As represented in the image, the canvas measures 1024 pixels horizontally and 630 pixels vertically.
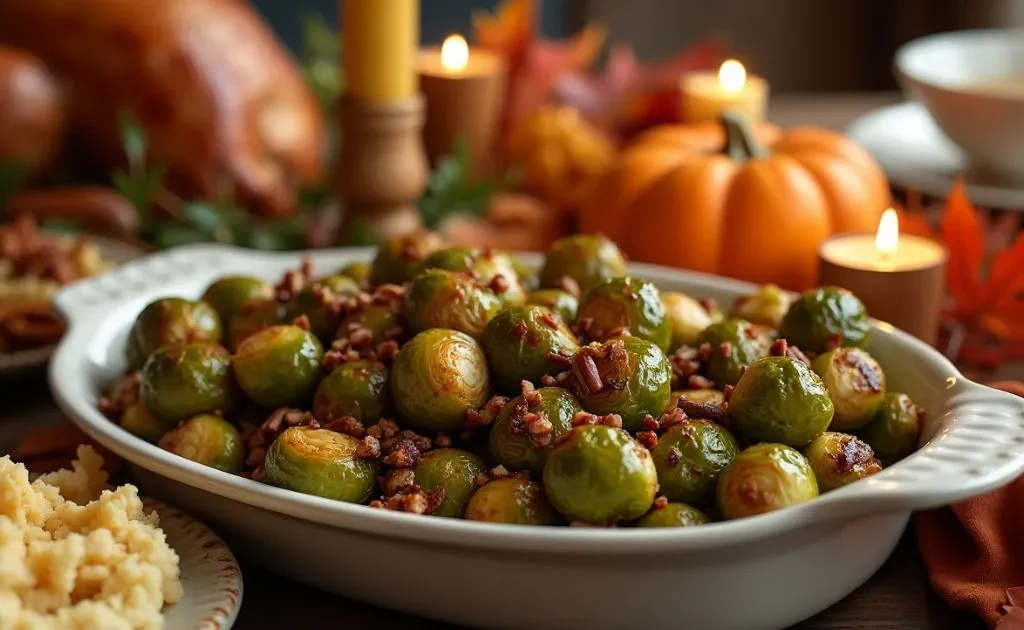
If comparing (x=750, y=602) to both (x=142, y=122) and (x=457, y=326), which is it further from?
(x=142, y=122)

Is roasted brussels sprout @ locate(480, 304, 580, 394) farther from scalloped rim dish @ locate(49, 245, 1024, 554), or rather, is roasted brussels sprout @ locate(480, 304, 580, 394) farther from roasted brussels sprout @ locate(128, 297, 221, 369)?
roasted brussels sprout @ locate(128, 297, 221, 369)

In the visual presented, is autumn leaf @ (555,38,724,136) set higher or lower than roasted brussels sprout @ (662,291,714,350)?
higher

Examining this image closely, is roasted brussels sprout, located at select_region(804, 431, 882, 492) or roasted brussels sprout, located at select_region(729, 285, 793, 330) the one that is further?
roasted brussels sprout, located at select_region(729, 285, 793, 330)

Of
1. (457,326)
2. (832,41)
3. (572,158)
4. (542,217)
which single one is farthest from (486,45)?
(832,41)

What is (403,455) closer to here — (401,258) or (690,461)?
(690,461)

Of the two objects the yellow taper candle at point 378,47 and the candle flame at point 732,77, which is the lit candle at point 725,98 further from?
the yellow taper candle at point 378,47

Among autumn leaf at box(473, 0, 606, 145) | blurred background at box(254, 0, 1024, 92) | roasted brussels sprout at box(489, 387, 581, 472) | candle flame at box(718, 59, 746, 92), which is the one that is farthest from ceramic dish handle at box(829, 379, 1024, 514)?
blurred background at box(254, 0, 1024, 92)

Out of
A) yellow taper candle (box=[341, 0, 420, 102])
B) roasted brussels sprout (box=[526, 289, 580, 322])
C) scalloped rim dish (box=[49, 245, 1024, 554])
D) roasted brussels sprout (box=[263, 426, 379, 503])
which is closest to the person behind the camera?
scalloped rim dish (box=[49, 245, 1024, 554])
